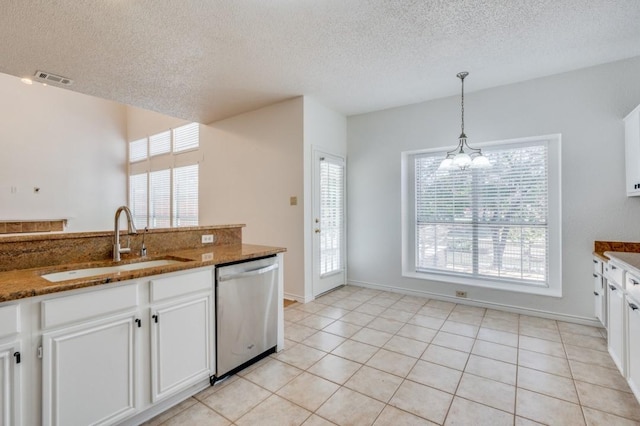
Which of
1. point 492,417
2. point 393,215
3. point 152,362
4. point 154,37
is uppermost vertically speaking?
point 154,37

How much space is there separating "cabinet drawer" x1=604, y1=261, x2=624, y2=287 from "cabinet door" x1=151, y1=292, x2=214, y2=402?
9.64ft

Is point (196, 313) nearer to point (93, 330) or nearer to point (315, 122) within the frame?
point (93, 330)

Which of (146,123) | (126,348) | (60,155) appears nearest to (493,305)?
(126,348)

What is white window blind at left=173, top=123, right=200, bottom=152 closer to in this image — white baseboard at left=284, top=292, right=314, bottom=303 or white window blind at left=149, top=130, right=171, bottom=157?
white window blind at left=149, top=130, right=171, bottom=157

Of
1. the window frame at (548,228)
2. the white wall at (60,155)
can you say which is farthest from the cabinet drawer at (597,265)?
the white wall at (60,155)

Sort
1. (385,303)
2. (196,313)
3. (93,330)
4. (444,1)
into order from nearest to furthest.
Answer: (93,330), (196,313), (444,1), (385,303)

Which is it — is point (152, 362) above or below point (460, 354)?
above

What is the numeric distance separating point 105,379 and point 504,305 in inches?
156

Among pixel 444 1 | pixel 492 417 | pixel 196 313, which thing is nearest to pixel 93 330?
pixel 196 313

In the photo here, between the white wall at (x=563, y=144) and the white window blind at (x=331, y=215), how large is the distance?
0.56m

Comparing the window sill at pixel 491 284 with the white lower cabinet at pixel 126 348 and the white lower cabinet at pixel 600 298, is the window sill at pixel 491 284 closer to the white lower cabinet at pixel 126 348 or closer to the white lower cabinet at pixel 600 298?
the white lower cabinet at pixel 600 298

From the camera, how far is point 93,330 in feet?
5.03

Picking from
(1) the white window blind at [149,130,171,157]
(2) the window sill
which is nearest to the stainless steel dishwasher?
(2) the window sill

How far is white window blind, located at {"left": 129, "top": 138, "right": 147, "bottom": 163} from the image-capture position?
6.71m
